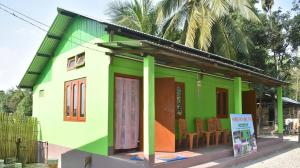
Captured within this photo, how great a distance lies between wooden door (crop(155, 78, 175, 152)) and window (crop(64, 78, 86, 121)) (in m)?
2.28

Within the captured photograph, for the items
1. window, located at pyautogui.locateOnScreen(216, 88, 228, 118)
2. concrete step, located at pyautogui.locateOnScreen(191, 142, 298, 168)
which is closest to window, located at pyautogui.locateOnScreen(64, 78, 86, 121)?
concrete step, located at pyautogui.locateOnScreen(191, 142, 298, 168)

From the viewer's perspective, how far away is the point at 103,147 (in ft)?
26.7

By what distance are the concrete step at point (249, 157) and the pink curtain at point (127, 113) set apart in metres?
2.13

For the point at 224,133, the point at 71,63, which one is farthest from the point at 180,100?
the point at 71,63

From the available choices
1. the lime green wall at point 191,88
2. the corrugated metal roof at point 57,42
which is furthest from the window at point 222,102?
the corrugated metal roof at point 57,42

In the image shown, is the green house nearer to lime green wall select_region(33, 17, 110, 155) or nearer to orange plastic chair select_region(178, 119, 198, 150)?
lime green wall select_region(33, 17, 110, 155)

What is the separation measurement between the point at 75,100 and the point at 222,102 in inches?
253

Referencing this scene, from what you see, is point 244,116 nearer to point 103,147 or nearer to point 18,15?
point 103,147

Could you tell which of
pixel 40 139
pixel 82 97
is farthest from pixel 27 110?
pixel 82 97

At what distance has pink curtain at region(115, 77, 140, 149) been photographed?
8.66m

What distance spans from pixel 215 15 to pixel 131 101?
9.83m

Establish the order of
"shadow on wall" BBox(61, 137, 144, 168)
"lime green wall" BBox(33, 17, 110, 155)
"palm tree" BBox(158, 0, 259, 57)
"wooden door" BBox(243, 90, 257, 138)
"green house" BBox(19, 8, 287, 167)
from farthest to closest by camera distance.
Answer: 1. "palm tree" BBox(158, 0, 259, 57)
2. "wooden door" BBox(243, 90, 257, 138)
3. "lime green wall" BBox(33, 17, 110, 155)
4. "green house" BBox(19, 8, 287, 167)
5. "shadow on wall" BBox(61, 137, 144, 168)

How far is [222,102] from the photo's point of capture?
13258 millimetres

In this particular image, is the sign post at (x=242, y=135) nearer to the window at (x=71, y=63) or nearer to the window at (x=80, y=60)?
the window at (x=80, y=60)
